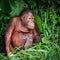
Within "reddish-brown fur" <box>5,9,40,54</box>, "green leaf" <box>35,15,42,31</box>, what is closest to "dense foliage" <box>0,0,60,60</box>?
"green leaf" <box>35,15,42,31</box>

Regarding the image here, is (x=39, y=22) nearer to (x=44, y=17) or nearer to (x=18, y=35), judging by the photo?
(x=44, y=17)

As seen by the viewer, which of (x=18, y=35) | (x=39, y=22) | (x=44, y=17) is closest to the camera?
(x=18, y=35)

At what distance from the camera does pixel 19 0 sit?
466cm

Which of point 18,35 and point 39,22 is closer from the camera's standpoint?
point 18,35

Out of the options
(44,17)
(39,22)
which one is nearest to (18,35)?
(39,22)

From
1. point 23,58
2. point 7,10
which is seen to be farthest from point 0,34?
point 7,10

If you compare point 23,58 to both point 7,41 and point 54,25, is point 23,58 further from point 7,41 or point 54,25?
point 54,25

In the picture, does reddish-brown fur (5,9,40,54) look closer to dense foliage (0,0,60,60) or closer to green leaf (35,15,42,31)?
Result: dense foliage (0,0,60,60)

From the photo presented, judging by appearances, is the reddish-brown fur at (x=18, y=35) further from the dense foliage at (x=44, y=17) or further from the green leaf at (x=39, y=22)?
the green leaf at (x=39, y=22)

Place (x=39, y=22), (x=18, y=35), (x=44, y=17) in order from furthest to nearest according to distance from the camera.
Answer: (x=44, y=17), (x=39, y=22), (x=18, y=35)

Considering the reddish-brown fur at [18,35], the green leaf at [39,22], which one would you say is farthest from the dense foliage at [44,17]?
the reddish-brown fur at [18,35]

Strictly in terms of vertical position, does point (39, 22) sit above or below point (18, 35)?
above

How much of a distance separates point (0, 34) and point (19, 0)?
0.68 meters

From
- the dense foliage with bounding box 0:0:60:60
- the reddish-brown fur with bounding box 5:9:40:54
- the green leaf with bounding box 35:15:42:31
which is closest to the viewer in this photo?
the reddish-brown fur with bounding box 5:9:40:54
